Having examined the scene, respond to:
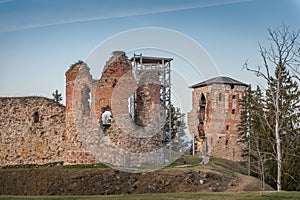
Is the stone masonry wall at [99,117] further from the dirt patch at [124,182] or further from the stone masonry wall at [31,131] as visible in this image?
the dirt patch at [124,182]

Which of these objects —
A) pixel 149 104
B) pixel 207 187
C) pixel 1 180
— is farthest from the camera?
pixel 149 104

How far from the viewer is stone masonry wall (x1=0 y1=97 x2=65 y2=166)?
2652 centimetres

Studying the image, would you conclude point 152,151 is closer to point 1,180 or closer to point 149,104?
point 149,104

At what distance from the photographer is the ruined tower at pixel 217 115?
50.2m

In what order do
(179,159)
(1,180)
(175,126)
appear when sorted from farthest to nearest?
(175,126)
(179,159)
(1,180)

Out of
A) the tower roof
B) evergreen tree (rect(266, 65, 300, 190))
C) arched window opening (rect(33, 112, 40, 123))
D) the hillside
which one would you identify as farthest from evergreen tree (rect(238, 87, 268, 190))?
arched window opening (rect(33, 112, 40, 123))

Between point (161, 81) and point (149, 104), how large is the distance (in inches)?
74.2

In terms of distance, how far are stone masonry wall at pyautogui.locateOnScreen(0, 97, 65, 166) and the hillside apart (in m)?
3.51

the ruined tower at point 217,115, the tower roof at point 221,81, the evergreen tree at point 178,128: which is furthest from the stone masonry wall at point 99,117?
the tower roof at point 221,81

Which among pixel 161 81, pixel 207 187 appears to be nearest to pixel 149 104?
pixel 161 81

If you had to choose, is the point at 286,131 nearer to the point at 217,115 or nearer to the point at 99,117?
the point at 99,117

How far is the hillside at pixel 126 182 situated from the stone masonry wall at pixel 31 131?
351 centimetres

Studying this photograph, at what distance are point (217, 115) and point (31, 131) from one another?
29.2 m

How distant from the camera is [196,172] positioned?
72.0ft
